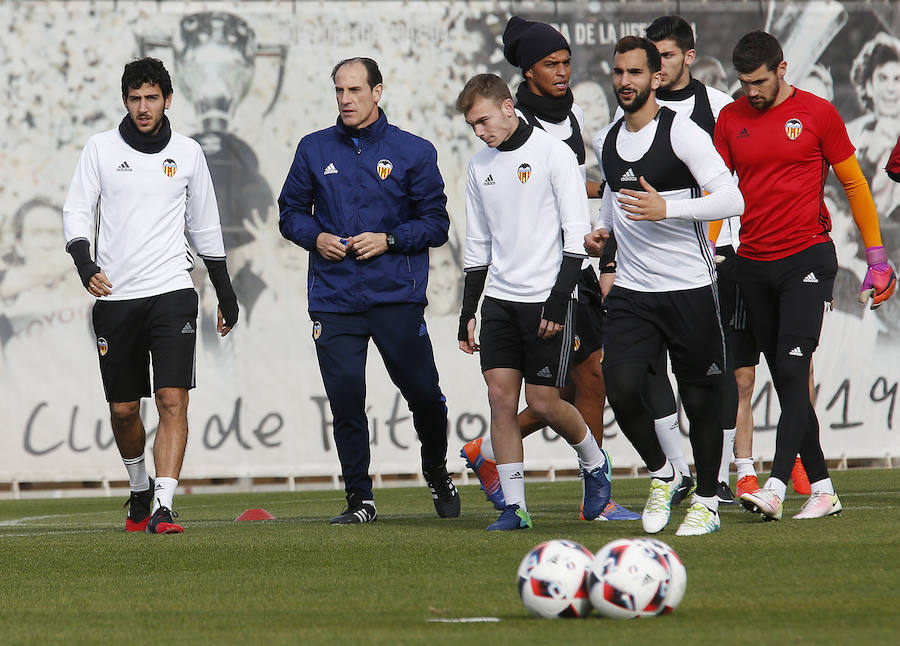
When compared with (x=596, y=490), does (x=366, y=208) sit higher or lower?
higher

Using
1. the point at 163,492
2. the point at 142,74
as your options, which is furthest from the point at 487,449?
the point at 142,74

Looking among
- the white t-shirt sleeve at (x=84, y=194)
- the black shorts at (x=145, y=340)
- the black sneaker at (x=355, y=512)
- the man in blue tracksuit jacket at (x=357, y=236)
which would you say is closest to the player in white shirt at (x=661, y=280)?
the man in blue tracksuit jacket at (x=357, y=236)

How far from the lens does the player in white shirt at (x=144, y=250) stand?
7.17 meters

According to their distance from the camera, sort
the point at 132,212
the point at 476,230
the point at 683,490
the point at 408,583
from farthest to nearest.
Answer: the point at 683,490, the point at 132,212, the point at 476,230, the point at 408,583

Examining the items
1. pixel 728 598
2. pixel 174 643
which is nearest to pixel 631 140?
pixel 728 598

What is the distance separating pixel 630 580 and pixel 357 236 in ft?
11.3

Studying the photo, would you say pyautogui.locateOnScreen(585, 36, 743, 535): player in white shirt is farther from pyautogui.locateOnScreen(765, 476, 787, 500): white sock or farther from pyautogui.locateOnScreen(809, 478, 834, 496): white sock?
pyautogui.locateOnScreen(809, 478, 834, 496): white sock

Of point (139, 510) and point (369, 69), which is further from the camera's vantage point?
point (139, 510)

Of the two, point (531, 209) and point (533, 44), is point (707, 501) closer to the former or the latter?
point (531, 209)

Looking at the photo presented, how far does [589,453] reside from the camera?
22.2 feet

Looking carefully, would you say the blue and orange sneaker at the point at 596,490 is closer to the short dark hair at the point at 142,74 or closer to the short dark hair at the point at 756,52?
the short dark hair at the point at 756,52

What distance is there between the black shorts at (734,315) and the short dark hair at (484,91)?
141 cm

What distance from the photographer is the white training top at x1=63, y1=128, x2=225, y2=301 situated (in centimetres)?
720

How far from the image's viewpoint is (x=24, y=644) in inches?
154
